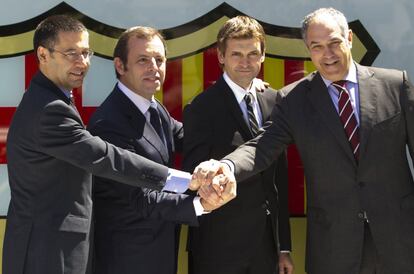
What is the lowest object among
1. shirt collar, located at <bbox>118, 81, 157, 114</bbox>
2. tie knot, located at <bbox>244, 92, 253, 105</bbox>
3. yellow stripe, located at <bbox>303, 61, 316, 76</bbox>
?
shirt collar, located at <bbox>118, 81, 157, 114</bbox>

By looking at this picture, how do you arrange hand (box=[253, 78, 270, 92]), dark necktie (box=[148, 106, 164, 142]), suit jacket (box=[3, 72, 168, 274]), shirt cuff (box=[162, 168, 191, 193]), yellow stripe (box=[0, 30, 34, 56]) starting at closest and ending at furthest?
suit jacket (box=[3, 72, 168, 274])
shirt cuff (box=[162, 168, 191, 193])
dark necktie (box=[148, 106, 164, 142])
hand (box=[253, 78, 270, 92])
yellow stripe (box=[0, 30, 34, 56])

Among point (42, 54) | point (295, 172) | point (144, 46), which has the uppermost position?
point (144, 46)

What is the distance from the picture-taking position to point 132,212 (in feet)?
7.30

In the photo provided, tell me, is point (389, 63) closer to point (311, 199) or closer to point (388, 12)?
point (388, 12)

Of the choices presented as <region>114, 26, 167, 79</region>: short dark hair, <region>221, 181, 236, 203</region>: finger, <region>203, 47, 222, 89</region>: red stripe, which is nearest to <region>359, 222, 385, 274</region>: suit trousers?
<region>221, 181, 236, 203</region>: finger

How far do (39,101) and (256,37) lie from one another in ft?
2.95

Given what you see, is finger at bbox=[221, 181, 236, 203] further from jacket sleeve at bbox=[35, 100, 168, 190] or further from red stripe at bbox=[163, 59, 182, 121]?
red stripe at bbox=[163, 59, 182, 121]

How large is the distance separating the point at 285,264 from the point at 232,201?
0.34 metres

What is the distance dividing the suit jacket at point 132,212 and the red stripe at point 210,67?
53 cm

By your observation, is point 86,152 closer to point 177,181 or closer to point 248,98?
point 177,181

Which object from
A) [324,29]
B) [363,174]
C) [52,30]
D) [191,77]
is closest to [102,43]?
[191,77]

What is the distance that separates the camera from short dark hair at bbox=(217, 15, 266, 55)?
2.45m

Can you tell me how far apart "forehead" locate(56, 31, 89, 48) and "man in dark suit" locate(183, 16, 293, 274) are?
505mm

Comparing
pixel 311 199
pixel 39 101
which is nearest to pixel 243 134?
pixel 311 199
